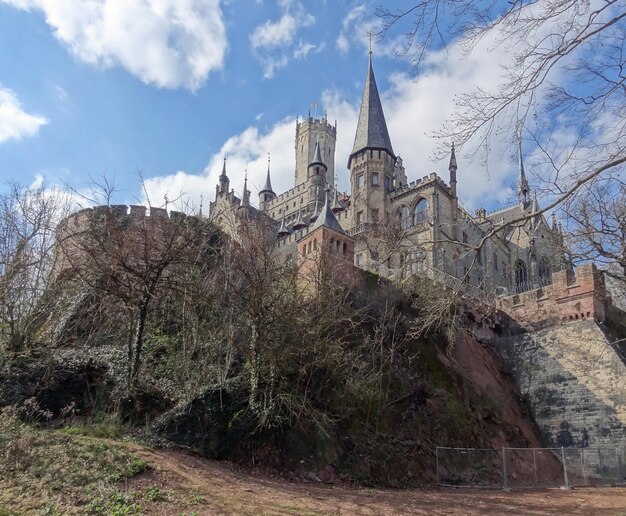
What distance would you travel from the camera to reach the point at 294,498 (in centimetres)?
1020

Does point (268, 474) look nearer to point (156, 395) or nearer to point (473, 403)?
point (156, 395)

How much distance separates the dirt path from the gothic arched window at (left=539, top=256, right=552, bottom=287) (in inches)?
1466

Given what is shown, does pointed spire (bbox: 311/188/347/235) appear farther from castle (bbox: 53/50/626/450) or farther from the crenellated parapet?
the crenellated parapet

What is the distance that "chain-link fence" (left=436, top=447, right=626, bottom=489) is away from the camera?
51.9ft

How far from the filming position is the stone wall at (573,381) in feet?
67.3

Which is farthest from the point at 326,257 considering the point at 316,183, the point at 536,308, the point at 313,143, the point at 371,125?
the point at 313,143

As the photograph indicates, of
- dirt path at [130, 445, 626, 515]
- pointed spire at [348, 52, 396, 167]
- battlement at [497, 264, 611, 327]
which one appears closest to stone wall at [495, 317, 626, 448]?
battlement at [497, 264, 611, 327]

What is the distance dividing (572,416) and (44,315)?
19.2m

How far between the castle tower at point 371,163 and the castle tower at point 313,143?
1331 inches

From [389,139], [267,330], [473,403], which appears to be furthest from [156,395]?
[389,139]

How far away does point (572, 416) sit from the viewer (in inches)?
842

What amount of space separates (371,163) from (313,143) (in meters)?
39.2

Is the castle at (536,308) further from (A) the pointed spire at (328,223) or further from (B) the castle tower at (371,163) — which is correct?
(B) the castle tower at (371,163)

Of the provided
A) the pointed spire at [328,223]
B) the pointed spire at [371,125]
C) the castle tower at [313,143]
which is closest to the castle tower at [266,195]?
the castle tower at [313,143]
